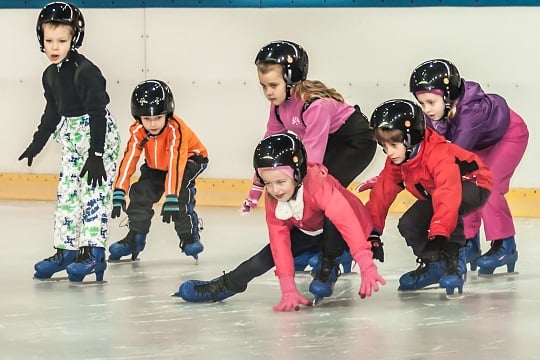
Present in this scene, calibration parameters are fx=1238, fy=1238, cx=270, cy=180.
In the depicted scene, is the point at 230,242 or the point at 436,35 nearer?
the point at 230,242

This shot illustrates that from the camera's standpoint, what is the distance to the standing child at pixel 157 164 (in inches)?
249

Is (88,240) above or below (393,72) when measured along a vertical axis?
below

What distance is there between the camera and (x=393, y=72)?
8.84 meters

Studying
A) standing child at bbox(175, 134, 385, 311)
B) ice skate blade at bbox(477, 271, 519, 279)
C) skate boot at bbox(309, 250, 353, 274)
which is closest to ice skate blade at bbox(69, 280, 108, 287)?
standing child at bbox(175, 134, 385, 311)

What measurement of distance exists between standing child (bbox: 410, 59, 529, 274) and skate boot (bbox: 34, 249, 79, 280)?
1.82 meters

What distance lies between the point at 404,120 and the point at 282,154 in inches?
23.7

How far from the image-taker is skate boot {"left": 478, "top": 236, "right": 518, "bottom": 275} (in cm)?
610

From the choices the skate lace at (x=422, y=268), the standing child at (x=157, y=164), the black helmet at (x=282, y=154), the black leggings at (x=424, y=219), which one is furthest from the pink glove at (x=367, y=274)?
the standing child at (x=157, y=164)

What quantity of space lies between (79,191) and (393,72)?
11.6 feet

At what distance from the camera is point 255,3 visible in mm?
9125

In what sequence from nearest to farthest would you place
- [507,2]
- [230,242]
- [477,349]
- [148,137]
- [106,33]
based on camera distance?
[477,349]
[148,137]
[230,242]
[507,2]
[106,33]

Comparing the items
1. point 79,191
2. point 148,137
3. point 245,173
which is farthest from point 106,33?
point 79,191

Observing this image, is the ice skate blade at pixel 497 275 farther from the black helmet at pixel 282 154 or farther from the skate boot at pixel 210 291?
the black helmet at pixel 282 154

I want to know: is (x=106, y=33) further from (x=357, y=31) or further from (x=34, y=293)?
(x=34, y=293)
